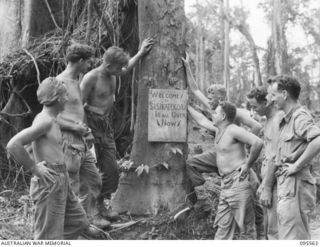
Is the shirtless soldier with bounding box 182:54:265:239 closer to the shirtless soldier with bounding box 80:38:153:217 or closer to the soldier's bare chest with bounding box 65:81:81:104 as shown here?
the shirtless soldier with bounding box 80:38:153:217

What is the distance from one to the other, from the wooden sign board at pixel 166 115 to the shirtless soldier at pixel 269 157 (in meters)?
1.07

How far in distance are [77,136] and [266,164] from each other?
7.35 feet

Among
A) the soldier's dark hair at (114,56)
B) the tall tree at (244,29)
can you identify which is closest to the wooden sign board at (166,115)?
the soldier's dark hair at (114,56)

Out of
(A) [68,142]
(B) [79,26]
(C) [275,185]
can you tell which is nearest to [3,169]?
(B) [79,26]

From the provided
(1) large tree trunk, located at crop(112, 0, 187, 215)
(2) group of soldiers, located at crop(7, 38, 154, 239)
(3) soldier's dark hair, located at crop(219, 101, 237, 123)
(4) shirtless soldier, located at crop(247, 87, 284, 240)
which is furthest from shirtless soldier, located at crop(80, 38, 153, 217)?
(4) shirtless soldier, located at crop(247, 87, 284, 240)

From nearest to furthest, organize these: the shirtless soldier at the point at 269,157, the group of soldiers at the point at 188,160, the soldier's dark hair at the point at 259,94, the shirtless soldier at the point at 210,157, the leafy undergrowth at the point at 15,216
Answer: the group of soldiers at the point at 188,160, the shirtless soldier at the point at 269,157, the soldier's dark hair at the point at 259,94, the leafy undergrowth at the point at 15,216, the shirtless soldier at the point at 210,157

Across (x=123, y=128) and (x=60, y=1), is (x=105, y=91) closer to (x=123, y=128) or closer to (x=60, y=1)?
(x=123, y=128)

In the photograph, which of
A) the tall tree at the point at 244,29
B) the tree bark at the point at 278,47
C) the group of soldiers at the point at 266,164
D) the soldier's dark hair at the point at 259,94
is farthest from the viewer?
the tall tree at the point at 244,29

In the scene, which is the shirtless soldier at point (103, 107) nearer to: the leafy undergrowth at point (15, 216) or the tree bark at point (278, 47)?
the leafy undergrowth at point (15, 216)

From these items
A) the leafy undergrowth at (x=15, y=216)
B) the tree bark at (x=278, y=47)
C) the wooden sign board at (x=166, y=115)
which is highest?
the tree bark at (x=278, y=47)

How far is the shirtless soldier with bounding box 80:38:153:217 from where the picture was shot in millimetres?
6039

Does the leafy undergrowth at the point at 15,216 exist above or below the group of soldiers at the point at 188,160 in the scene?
below

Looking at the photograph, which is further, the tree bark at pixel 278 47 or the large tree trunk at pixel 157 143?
the tree bark at pixel 278 47

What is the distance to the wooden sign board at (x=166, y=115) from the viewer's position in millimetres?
6457
